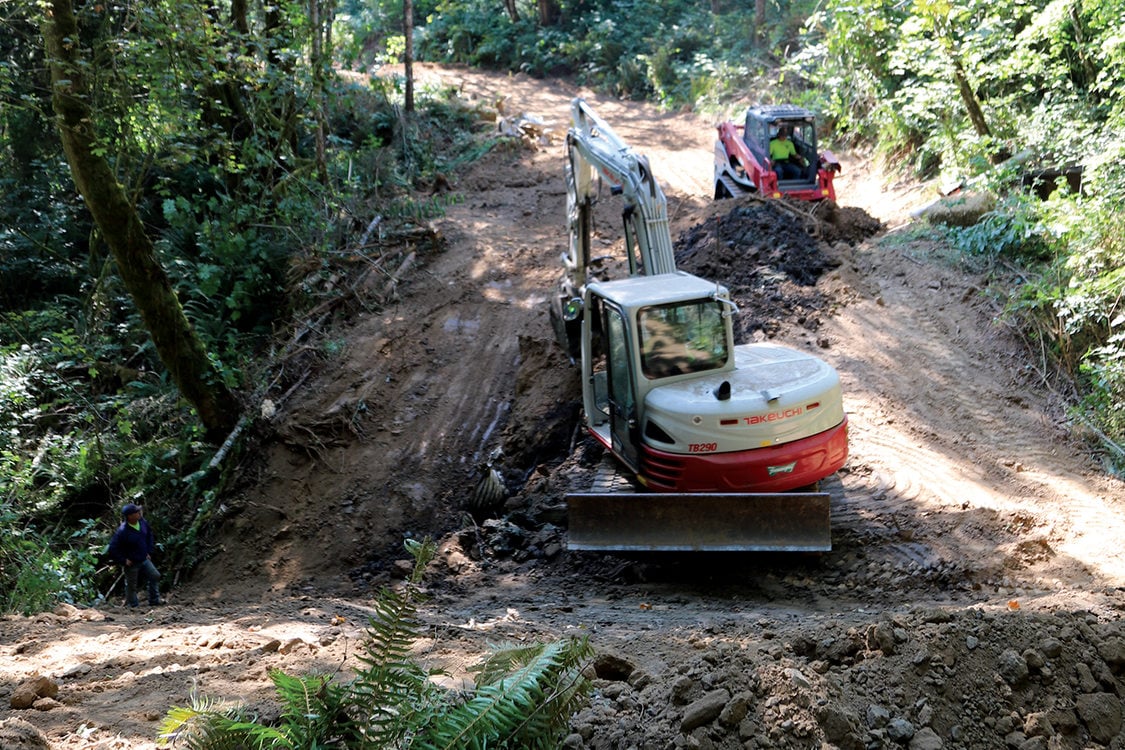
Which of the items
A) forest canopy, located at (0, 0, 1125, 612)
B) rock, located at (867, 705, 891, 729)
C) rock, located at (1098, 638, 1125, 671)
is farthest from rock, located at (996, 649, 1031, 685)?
forest canopy, located at (0, 0, 1125, 612)

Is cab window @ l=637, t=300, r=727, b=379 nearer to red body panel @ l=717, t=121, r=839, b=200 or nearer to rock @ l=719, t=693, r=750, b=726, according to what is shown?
rock @ l=719, t=693, r=750, b=726

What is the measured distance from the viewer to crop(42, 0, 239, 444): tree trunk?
8438mm

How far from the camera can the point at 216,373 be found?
1058 cm

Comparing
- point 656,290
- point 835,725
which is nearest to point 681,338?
point 656,290

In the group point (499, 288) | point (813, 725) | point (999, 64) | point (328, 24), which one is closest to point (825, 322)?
point (499, 288)

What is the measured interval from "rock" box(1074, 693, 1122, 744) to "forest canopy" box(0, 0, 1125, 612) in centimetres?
560

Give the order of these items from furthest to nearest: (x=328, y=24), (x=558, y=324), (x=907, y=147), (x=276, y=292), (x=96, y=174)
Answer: (x=907, y=147)
(x=328, y=24)
(x=276, y=292)
(x=558, y=324)
(x=96, y=174)

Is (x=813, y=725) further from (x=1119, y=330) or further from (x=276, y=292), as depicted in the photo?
(x=276, y=292)

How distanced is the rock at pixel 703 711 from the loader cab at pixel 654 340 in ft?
12.0

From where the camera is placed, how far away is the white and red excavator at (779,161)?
587 inches

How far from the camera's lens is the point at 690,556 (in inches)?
305

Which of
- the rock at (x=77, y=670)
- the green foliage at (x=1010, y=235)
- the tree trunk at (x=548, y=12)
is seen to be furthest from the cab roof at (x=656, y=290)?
the tree trunk at (x=548, y=12)

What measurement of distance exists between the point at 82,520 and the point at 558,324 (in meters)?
5.92

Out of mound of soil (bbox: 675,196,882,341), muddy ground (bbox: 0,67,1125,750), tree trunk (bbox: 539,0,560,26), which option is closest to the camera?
muddy ground (bbox: 0,67,1125,750)
